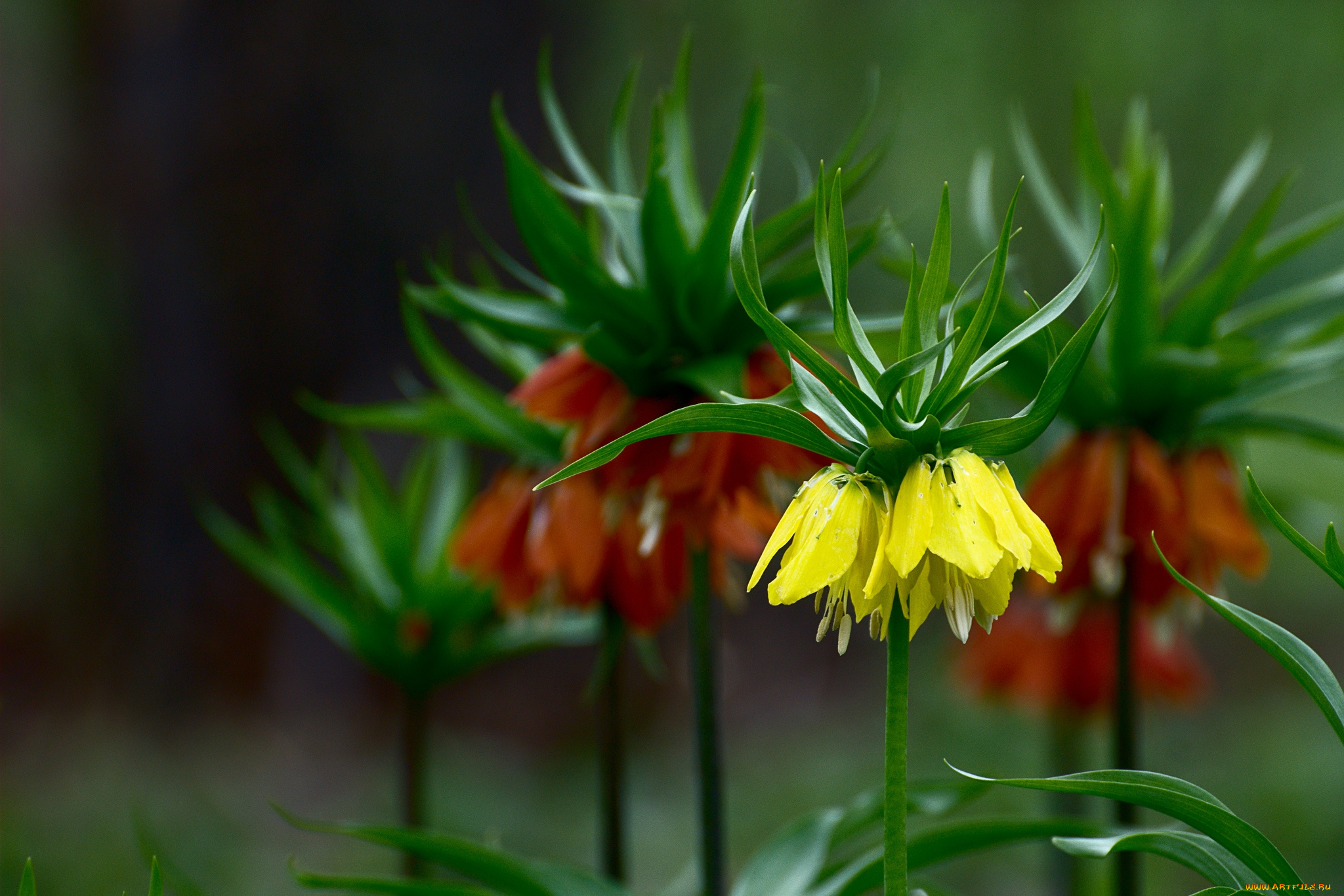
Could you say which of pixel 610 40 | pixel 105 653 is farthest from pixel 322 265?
pixel 610 40

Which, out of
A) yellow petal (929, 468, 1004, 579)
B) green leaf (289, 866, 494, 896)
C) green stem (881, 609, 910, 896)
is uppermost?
yellow petal (929, 468, 1004, 579)

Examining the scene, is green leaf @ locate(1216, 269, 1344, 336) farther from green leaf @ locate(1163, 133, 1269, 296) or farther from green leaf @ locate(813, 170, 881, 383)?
green leaf @ locate(813, 170, 881, 383)

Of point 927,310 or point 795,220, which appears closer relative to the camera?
point 927,310

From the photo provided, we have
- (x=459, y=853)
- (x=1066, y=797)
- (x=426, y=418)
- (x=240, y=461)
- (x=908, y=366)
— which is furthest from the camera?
(x=240, y=461)

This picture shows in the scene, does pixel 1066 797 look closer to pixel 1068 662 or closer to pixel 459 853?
pixel 1068 662

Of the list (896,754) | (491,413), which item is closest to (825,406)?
(896,754)

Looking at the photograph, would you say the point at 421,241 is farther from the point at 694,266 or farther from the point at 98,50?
the point at 694,266

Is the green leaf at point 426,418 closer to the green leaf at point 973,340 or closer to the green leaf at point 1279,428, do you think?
the green leaf at point 973,340

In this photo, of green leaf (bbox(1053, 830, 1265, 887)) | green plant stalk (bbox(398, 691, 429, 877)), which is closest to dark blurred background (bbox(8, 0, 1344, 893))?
green plant stalk (bbox(398, 691, 429, 877))
